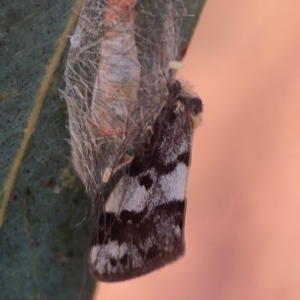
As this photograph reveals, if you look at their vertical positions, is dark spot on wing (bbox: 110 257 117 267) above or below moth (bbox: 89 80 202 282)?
below

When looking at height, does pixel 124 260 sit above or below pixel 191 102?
below

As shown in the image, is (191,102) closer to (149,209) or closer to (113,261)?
(149,209)

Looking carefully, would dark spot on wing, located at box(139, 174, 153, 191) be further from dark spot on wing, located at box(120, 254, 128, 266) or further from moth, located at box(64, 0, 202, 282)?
dark spot on wing, located at box(120, 254, 128, 266)

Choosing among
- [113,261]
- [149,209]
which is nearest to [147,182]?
[149,209]

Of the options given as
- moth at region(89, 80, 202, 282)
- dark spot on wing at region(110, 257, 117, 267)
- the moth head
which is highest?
the moth head

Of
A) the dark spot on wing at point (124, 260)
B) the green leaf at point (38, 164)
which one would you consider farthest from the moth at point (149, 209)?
the green leaf at point (38, 164)

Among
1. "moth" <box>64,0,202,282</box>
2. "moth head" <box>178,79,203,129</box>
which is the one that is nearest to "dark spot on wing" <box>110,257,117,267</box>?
"moth" <box>64,0,202,282</box>

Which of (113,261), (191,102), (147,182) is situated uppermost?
(191,102)
